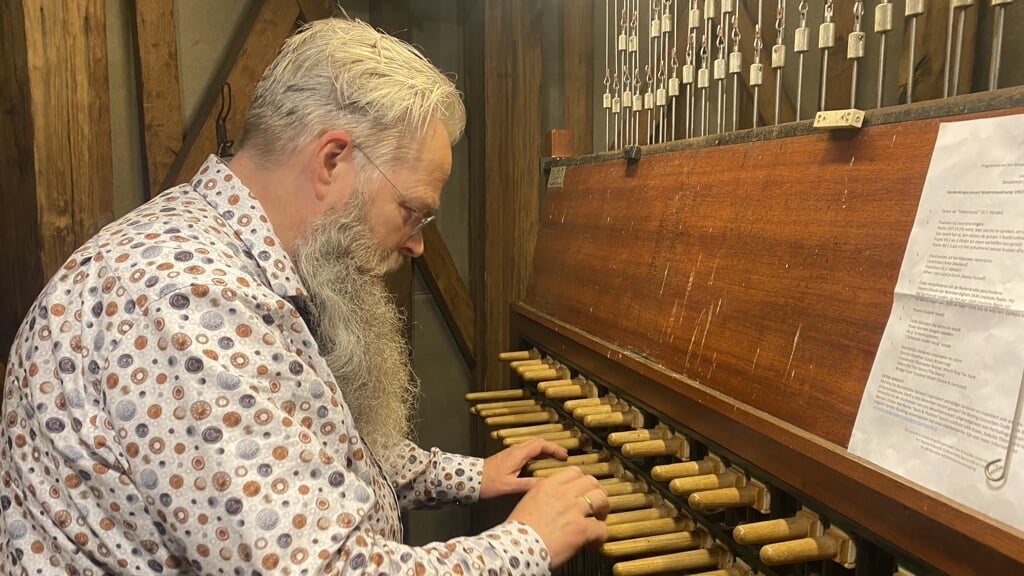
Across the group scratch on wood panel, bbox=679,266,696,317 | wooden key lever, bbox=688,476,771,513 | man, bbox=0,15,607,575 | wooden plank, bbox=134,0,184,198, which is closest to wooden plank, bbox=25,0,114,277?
wooden plank, bbox=134,0,184,198

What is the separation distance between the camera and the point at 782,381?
992 millimetres

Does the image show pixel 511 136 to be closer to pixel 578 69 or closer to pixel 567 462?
pixel 578 69

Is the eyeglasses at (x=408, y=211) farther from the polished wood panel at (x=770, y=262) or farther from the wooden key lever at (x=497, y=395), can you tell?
the wooden key lever at (x=497, y=395)

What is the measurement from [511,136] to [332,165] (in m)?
1.67

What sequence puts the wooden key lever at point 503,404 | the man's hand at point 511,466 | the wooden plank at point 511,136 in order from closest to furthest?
the man's hand at point 511,466
the wooden key lever at point 503,404
the wooden plank at point 511,136

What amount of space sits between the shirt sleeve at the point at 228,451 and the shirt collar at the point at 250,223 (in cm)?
13

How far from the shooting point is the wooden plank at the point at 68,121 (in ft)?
5.10

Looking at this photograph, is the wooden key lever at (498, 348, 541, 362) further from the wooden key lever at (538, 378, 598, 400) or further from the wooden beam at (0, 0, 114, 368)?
the wooden beam at (0, 0, 114, 368)

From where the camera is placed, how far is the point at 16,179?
1723 mm

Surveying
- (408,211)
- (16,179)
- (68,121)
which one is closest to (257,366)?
(408,211)

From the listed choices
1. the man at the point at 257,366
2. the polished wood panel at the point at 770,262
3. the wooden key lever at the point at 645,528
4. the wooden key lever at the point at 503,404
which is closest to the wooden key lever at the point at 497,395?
the wooden key lever at the point at 503,404

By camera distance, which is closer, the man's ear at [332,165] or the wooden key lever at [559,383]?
the man's ear at [332,165]

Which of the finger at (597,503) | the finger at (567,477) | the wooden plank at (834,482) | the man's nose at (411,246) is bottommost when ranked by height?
the finger at (597,503)

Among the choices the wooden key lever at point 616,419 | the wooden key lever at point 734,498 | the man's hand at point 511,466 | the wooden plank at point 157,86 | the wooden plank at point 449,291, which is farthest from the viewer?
the wooden plank at point 449,291
